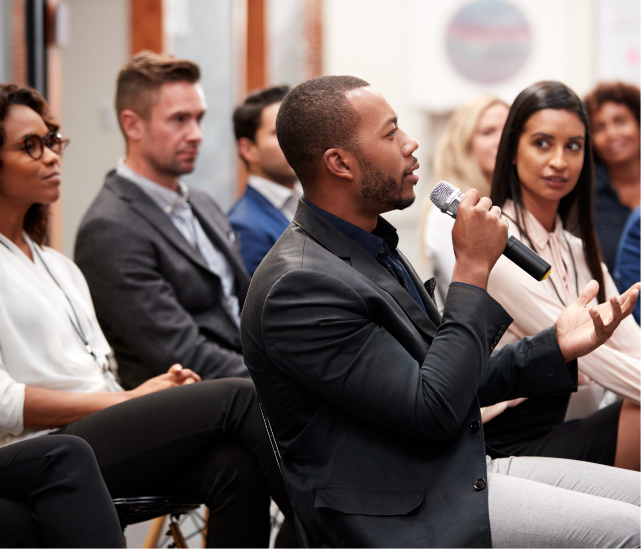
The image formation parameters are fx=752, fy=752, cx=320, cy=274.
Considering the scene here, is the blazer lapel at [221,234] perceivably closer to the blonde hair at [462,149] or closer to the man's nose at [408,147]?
the blonde hair at [462,149]

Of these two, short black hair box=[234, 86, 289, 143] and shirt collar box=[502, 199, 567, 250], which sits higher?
short black hair box=[234, 86, 289, 143]

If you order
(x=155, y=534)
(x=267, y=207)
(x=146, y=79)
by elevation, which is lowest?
(x=155, y=534)

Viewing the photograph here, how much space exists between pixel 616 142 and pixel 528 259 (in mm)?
1940

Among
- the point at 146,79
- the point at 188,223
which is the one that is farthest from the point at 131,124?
the point at 188,223

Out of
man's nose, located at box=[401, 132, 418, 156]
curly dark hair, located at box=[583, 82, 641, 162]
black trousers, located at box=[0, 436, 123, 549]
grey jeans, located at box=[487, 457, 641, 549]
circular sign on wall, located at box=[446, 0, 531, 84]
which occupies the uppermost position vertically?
circular sign on wall, located at box=[446, 0, 531, 84]

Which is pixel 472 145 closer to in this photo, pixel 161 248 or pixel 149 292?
pixel 161 248

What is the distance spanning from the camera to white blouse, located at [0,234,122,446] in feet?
5.02

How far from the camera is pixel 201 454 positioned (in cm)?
153

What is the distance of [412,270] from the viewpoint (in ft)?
4.63

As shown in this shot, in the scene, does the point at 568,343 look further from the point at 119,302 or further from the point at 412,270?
the point at 119,302

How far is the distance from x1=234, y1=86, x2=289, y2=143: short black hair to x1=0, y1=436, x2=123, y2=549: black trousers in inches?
71.3

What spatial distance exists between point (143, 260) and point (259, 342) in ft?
2.98

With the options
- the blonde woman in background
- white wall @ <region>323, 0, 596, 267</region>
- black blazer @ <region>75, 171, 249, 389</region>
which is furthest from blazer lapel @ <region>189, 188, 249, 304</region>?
white wall @ <region>323, 0, 596, 267</region>

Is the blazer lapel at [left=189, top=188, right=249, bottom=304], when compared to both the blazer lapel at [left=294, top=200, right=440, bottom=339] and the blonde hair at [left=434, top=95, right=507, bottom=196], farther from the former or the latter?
the blazer lapel at [left=294, top=200, right=440, bottom=339]
